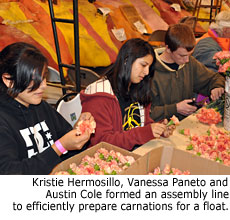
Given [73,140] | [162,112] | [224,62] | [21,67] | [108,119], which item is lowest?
[162,112]

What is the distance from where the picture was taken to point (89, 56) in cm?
445

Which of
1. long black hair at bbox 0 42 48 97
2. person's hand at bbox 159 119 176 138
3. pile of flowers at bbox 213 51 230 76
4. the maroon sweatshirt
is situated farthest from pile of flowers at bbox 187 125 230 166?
long black hair at bbox 0 42 48 97

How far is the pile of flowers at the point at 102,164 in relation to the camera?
A: 1.39 m

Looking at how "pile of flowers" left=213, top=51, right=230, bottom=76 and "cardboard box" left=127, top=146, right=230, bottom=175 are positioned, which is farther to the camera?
"pile of flowers" left=213, top=51, right=230, bottom=76

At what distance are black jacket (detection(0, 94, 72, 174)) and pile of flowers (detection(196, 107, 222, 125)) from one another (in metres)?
1.06

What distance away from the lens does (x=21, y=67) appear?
58.9 inches

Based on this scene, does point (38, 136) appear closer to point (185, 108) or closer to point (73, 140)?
point (73, 140)

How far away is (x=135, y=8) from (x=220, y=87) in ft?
12.6

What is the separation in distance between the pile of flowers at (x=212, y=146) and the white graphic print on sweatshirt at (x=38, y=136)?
0.87 metres

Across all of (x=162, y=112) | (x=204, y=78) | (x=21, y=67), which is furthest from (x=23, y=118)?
(x=204, y=78)

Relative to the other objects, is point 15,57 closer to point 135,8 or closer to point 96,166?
point 96,166

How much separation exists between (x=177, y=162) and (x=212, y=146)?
48cm

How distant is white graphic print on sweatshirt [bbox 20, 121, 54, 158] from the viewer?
1660 mm

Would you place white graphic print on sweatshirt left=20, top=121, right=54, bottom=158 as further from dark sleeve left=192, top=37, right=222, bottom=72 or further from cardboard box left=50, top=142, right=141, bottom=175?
dark sleeve left=192, top=37, right=222, bottom=72
